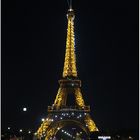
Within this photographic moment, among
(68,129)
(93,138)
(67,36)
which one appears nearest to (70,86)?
(67,36)

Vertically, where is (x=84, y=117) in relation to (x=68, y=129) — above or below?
above

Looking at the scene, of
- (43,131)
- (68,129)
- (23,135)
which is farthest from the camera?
(68,129)

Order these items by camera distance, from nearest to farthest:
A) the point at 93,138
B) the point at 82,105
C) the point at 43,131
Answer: the point at 93,138
the point at 43,131
the point at 82,105

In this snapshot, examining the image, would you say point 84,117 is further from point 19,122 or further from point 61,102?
point 19,122

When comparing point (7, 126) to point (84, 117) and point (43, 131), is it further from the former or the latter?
point (84, 117)

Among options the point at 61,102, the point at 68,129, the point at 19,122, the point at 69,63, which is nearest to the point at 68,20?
the point at 69,63

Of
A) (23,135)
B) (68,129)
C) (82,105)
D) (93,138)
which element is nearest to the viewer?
(93,138)

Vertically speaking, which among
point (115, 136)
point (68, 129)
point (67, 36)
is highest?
point (67, 36)

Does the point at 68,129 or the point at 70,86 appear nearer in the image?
the point at 70,86

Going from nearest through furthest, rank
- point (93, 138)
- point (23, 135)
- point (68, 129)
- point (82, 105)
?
point (93, 138), point (23, 135), point (82, 105), point (68, 129)
